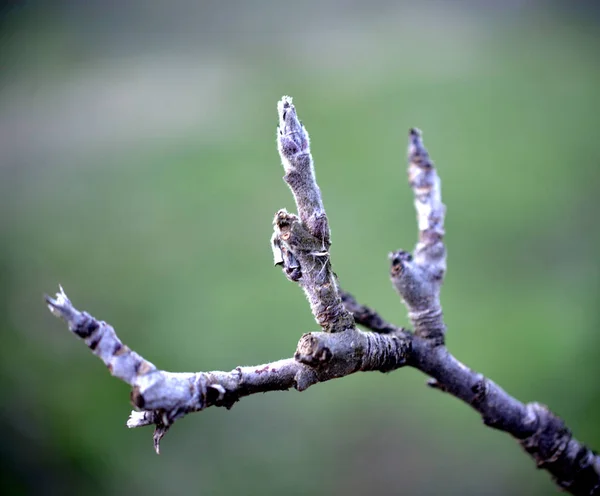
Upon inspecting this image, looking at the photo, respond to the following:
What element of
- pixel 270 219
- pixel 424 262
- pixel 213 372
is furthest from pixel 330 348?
pixel 270 219

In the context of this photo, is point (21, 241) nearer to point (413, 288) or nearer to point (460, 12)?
point (413, 288)

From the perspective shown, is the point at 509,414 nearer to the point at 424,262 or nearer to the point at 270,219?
the point at 424,262

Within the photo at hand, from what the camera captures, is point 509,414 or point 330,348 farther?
point 509,414

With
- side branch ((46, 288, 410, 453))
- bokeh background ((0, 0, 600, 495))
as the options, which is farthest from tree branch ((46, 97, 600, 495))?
bokeh background ((0, 0, 600, 495))

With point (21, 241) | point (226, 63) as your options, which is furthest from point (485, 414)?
point (226, 63)

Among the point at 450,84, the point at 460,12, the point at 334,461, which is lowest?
the point at 334,461

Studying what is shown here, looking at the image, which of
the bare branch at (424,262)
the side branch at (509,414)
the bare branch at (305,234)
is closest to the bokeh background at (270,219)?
the side branch at (509,414)
